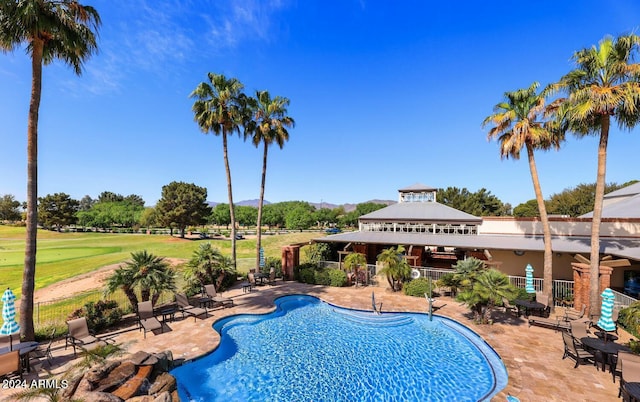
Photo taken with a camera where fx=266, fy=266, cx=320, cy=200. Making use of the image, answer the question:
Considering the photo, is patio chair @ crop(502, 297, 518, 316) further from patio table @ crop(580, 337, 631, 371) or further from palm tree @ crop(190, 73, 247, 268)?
palm tree @ crop(190, 73, 247, 268)

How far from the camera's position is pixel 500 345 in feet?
34.9

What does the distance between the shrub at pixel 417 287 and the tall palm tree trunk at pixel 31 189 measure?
18.9 m

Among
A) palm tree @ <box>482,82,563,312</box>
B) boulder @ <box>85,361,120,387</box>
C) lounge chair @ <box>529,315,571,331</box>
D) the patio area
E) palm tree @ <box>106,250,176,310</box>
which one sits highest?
palm tree @ <box>482,82,563,312</box>

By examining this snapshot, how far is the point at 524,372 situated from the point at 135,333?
15098 millimetres

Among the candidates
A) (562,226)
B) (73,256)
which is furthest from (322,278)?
(73,256)

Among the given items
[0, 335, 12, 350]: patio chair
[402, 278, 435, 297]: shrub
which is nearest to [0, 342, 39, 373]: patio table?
[0, 335, 12, 350]: patio chair

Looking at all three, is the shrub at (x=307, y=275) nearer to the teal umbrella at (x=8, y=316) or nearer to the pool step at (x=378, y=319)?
the pool step at (x=378, y=319)

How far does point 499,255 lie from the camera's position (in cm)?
2227

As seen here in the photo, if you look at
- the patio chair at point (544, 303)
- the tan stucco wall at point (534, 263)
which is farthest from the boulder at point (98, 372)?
the tan stucco wall at point (534, 263)

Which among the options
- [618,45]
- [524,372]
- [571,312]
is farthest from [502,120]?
[524,372]

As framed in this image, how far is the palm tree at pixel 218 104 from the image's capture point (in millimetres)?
19578

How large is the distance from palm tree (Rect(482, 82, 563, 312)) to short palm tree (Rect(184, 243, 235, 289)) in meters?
18.5

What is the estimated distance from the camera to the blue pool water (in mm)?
8391

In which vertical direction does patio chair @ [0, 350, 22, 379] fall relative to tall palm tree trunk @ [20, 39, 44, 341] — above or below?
below
